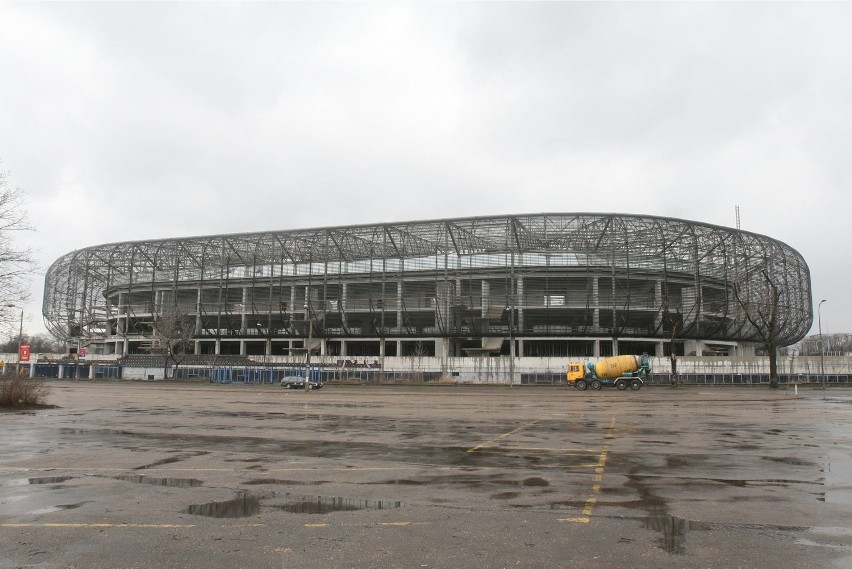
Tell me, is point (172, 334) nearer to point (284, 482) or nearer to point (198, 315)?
point (198, 315)

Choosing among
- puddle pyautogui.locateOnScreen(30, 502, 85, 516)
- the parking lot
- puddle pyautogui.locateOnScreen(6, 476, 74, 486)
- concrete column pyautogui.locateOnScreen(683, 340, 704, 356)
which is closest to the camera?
the parking lot

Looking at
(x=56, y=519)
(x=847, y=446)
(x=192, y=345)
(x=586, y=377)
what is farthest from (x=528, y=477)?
(x=192, y=345)

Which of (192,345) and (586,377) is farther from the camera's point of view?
(192,345)

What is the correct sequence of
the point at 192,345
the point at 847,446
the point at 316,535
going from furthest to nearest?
the point at 192,345
the point at 847,446
the point at 316,535

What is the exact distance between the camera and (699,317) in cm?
8388

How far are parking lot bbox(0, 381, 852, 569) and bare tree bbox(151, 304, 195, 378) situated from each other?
7049 cm

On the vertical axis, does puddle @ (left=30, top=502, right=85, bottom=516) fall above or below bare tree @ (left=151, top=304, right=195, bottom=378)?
below

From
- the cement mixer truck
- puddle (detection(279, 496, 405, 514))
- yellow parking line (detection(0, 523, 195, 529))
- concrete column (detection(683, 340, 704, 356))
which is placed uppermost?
concrete column (detection(683, 340, 704, 356))

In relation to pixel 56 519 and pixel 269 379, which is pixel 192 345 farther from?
pixel 56 519

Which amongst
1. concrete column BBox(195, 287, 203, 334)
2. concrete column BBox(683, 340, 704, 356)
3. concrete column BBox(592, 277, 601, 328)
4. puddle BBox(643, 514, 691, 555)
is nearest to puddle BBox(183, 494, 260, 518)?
puddle BBox(643, 514, 691, 555)

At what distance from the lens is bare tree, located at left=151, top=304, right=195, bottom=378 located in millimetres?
84188

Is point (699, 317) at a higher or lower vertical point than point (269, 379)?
higher

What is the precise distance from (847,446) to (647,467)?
712 cm

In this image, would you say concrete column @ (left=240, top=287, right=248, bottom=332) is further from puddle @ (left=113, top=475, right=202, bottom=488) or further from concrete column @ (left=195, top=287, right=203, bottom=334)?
puddle @ (left=113, top=475, right=202, bottom=488)
